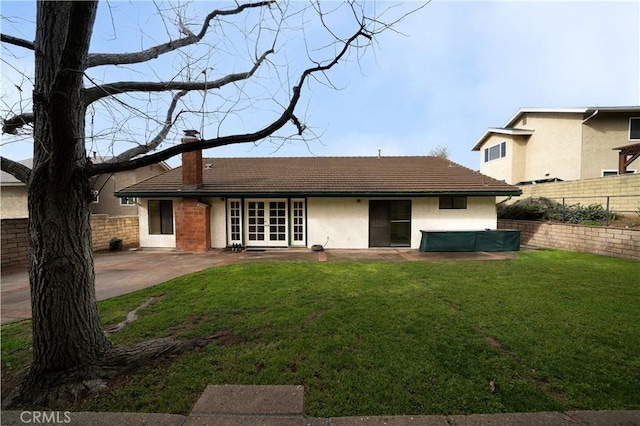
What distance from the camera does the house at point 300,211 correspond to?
12180 millimetres

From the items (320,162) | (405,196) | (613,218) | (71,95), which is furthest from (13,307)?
(613,218)

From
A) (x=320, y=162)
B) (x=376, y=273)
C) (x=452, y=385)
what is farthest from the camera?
(x=320, y=162)

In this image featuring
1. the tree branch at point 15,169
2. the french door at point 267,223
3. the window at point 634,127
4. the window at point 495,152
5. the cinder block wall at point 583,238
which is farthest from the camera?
the window at point 495,152

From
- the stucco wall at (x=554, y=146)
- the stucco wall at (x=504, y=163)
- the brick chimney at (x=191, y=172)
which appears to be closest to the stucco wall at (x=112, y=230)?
the brick chimney at (x=191, y=172)

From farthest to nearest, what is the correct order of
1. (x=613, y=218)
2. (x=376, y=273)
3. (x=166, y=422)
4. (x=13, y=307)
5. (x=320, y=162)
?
(x=320, y=162) < (x=613, y=218) < (x=376, y=273) < (x=13, y=307) < (x=166, y=422)

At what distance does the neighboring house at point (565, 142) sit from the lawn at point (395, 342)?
620 inches

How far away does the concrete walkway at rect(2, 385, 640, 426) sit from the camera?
2230 millimetres

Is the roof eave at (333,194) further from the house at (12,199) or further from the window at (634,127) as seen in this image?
the house at (12,199)

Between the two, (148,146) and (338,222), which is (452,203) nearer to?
(338,222)

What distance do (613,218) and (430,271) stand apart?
9.07 meters

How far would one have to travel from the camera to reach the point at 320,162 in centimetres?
1725

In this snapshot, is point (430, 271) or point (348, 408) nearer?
point (348, 408)

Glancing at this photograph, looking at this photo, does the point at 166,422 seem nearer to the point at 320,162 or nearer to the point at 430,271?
the point at 430,271

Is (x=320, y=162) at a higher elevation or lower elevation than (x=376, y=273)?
higher
